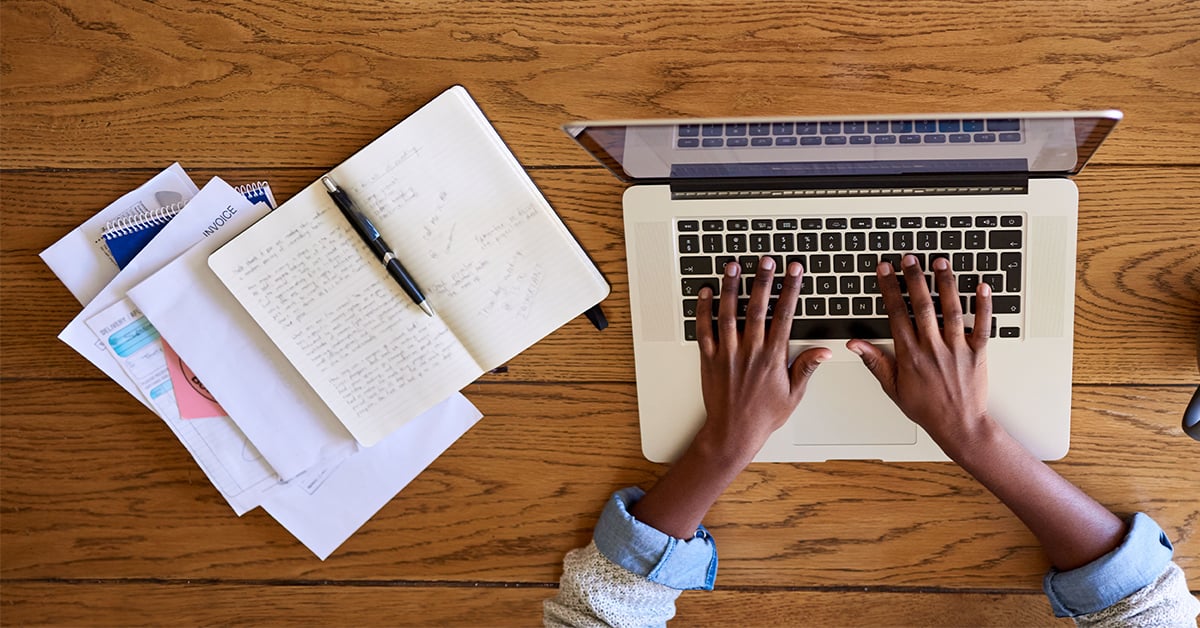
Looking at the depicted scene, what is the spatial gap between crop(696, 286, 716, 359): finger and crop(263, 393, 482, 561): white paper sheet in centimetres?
25

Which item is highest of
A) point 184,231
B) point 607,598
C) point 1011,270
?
point 184,231

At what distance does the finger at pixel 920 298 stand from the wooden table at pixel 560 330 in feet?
0.50

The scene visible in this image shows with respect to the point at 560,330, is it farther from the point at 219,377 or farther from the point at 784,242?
the point at 219,377

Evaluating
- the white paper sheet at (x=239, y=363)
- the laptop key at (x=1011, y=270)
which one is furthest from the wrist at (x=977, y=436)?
the white paper sheet at (x=239, y=363)

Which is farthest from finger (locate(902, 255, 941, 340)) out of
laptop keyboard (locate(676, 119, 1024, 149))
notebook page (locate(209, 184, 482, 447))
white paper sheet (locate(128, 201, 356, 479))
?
white paper sheet (locate(128, 201, 356, 479))

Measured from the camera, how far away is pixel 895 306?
0.81 meters

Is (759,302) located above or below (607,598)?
above

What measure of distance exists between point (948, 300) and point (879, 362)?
0.28ft

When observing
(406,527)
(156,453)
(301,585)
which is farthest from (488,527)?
(156,453)

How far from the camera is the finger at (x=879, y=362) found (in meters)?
0.82

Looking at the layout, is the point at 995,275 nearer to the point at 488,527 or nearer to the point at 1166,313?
the point at 1166,313

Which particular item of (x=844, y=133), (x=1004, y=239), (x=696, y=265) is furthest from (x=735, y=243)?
(x=1004, y=239)

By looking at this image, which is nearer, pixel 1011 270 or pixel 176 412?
pixel 1011 270

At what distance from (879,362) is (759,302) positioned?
0.42 ft
